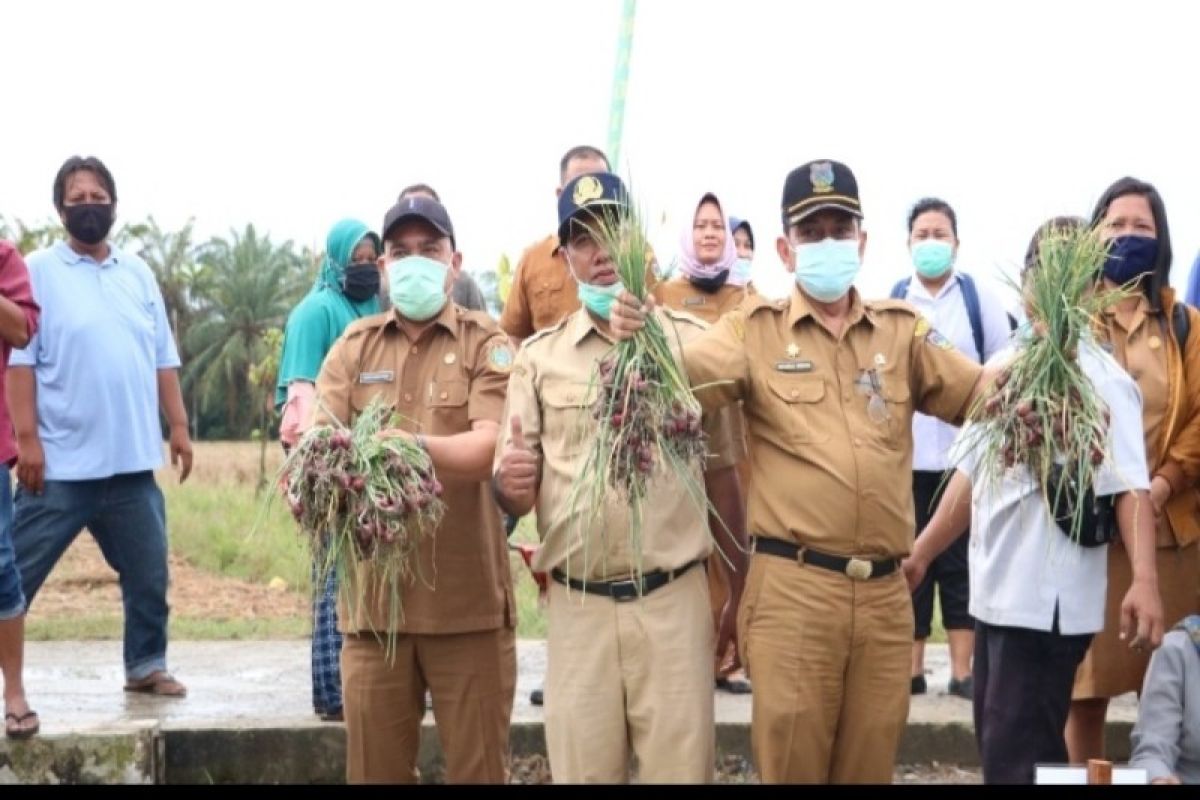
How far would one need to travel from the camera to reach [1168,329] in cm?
521

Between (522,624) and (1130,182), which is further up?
(1130,182)

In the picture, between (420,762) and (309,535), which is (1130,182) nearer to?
(309,535)

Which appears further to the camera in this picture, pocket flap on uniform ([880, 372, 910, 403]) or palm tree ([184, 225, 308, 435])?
palm tree ([184, 225, 308, 435])

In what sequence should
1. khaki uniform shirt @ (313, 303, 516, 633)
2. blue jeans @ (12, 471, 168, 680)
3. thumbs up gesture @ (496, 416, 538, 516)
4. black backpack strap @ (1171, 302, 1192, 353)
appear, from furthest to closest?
blue jeans @ (12, 471, 168, 680)
black backpack strap @ (1171, 302, 1192, 353)
khaki uniform shirt @ (313, 303, 516, 633)
thumbs up gesture @ (496, 416, 538, 516)

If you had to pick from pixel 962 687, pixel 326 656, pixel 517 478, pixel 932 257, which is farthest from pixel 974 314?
pixel 517 478

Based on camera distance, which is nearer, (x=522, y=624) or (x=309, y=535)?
(x=309, y=535)

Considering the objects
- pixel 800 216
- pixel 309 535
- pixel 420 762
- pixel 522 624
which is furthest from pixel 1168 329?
pixel 522 624

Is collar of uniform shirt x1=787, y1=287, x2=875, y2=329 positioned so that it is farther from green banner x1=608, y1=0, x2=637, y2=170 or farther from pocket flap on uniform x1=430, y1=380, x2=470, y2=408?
green banner x1=608, y1=0, x2=637, y2=170

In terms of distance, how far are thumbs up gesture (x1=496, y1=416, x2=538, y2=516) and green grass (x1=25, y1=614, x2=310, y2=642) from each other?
4842 millimetres

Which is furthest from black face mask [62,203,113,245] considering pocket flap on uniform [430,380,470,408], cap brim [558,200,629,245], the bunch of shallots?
cap brim [558,200,629,245]

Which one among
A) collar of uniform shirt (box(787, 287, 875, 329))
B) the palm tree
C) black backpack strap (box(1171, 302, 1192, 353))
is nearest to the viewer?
collar of uniform shirt (box(787, 287, 875, 329))

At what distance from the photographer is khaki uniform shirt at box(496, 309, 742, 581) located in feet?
14.6

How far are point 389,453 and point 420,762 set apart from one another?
2393 millimetres

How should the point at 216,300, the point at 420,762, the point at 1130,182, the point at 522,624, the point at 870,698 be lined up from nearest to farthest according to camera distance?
the point at 870,698 < the point at 1130,182 < the point at 420,762 < the point at 522,624 < the point at 216,300
